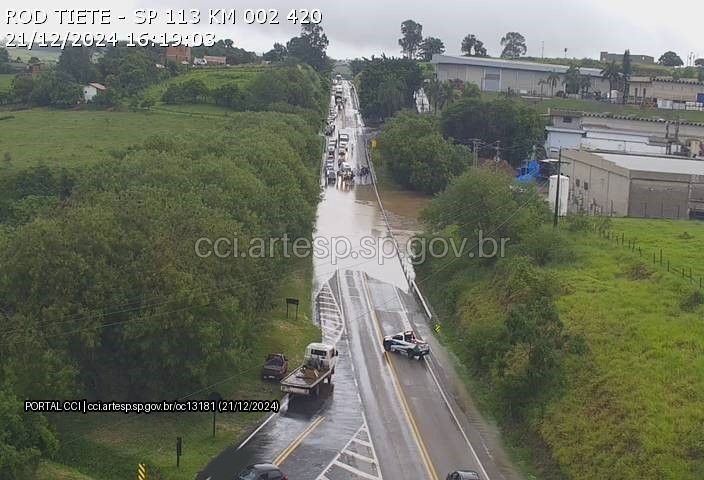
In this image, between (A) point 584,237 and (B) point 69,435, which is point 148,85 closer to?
(A) point 584,237

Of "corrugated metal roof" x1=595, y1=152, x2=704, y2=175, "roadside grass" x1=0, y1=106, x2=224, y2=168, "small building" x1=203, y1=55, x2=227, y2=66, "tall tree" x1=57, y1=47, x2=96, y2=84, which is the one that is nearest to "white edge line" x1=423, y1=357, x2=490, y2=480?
"corrugated metal roof" x1=595, y1=152, x2=704, y2=175

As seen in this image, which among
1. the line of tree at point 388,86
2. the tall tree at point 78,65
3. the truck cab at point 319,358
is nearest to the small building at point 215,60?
the tall tree at point 78,65

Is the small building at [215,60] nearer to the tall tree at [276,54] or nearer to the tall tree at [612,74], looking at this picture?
the tall tree at [276,54]

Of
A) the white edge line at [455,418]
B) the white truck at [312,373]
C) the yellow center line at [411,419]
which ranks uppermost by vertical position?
the white truck at [312,373]

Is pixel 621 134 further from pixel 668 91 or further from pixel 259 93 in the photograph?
pixel 259 93

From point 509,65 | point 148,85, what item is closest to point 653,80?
point 509,65

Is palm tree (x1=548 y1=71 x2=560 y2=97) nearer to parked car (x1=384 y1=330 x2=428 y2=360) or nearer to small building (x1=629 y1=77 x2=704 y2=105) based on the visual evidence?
small building (x1=629 y1=77 x2=704 y2=105)

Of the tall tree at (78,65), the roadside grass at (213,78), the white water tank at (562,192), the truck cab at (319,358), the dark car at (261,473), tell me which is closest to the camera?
the dark car at (261,473)
